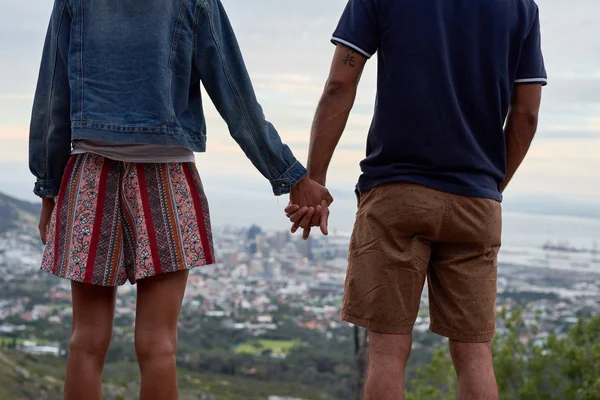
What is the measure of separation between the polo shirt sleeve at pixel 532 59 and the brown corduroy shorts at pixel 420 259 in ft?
1.40

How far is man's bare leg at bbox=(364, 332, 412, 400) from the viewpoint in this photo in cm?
265

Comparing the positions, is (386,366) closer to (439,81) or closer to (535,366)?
(439,81)

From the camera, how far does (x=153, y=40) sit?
2.66 meters

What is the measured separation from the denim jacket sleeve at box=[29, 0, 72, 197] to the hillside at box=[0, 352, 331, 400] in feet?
2.62

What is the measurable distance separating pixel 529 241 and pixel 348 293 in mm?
8453

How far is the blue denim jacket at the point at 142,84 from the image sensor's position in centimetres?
265

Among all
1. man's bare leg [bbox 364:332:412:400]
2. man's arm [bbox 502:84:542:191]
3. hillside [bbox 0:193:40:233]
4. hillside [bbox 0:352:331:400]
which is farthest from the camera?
hillside [bbox 0:193:40:233]

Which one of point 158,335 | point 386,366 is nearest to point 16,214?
point 158,335

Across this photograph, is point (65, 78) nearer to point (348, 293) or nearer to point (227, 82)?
point (227, 82)

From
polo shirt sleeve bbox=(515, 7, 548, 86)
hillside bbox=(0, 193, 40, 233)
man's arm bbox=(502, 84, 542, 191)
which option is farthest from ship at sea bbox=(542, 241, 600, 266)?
polo shirt sleeve bbox=(515, 7, 548, 86)

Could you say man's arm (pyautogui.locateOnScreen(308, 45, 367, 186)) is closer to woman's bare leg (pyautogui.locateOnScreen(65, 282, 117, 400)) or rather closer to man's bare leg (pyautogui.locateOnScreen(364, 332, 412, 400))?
man's bare leg (pyautogui.locateOnScreen(364, 332, 412, 400))

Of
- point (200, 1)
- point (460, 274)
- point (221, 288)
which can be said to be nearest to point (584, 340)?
point (221, 288)

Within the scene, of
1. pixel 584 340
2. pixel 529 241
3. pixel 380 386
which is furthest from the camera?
pixel 529 241

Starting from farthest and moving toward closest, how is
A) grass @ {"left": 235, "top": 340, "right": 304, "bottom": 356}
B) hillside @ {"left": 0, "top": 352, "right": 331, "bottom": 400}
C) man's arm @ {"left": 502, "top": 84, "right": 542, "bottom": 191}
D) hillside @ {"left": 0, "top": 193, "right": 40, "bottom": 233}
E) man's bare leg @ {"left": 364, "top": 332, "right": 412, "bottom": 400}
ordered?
hillside @ {"left": 0, "top": 193, "right": 40, "bottom": 233} → grass @ {"left": 235, "top": 340, "right": 304, "bottom": 356} → hillside @ {"left": 0, "top": 352, "right": 331, "bottom": 400} → man's arm @ {"left": 502, "top": 84, "right": 542, "bottom": 191} → man's bare leg @ {"left": 364, "top": 332, "right": 412, "bottom": 400}
